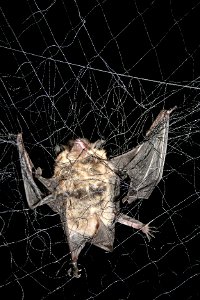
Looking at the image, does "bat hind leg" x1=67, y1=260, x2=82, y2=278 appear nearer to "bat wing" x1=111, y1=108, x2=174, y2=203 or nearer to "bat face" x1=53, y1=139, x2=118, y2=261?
"bat face" x1=53, y1=139, x2=118, y2=261

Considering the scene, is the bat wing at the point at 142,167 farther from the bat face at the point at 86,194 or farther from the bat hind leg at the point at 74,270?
the bat hind leg at the point at 74,270

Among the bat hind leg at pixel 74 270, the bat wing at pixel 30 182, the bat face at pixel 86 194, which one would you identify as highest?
the bat wing at pixel 30 182

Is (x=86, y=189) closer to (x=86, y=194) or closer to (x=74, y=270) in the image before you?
(x=86, y=194)

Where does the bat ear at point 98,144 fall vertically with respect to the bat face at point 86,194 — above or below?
above

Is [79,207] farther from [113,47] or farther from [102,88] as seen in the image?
[113,47]

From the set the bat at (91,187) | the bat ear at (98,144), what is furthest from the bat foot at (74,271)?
the bat ear at (98,144)

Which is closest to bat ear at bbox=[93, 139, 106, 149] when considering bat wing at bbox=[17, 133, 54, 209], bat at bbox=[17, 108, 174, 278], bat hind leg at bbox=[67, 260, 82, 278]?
bat at bbox=[17, 108, 174, 278]

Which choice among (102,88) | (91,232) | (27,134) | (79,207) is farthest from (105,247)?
(102,88)
